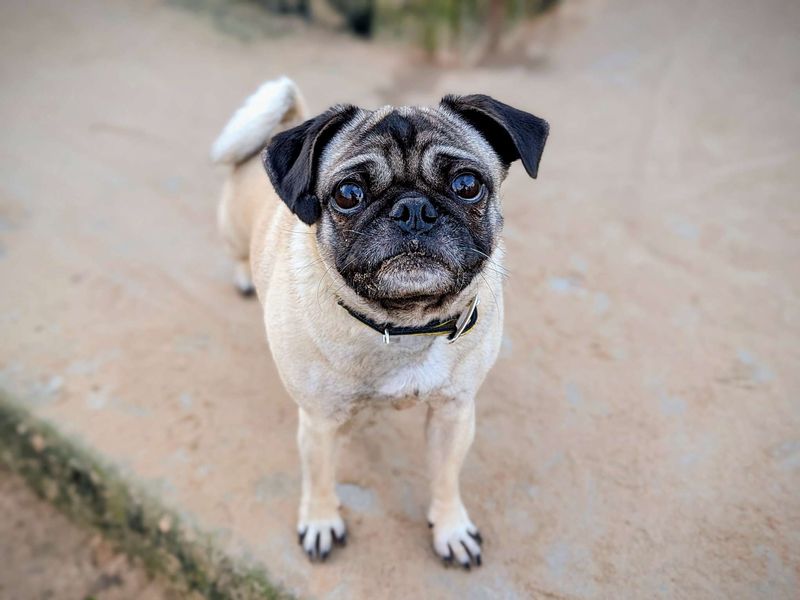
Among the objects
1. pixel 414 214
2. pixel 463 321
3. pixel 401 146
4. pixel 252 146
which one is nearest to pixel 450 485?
pixel 463 321

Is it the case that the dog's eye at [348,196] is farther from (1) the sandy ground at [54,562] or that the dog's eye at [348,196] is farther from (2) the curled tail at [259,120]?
(1) the sandy ground at [54,562]

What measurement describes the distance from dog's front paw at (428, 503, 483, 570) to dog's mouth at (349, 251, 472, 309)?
1278 millimetres

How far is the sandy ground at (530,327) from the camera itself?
128 inches

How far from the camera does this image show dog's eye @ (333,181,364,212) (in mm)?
2551

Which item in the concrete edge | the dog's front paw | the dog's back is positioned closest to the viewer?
the dog's front paw

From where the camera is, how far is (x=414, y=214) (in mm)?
2393

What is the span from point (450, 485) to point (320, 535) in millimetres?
662

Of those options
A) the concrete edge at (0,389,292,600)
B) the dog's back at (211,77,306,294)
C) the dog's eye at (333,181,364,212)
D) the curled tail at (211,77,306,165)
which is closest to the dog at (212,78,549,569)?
the dog's eye at (333,181,364,212)

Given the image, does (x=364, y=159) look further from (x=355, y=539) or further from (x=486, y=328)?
(x=355, y=539)

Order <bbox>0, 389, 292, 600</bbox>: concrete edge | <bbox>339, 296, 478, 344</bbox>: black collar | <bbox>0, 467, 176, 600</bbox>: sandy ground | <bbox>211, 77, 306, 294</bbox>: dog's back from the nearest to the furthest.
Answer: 1. <bbox>339, 296, 478, 344</bbox>: black collar
2. <bbox>0, 389, 292, 600</bbox>: concrete edge
3. <bbox>0, 467, 176, 600</bbox>: sandy ground
4. <bbox>211, 77, 306, 294</bbox>: dog's back

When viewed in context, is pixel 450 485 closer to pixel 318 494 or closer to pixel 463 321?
pixel 318 494

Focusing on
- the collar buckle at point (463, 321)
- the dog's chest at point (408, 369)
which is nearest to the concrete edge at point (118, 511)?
the dog's chest at point (408, 369)

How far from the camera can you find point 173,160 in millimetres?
6105

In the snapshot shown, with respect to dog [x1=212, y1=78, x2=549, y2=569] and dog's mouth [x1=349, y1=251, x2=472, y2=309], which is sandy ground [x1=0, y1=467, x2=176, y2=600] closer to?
dog [x1=212, y1=78, x2=549, y2=569]
